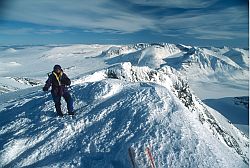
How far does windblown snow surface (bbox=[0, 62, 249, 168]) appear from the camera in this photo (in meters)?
12.3

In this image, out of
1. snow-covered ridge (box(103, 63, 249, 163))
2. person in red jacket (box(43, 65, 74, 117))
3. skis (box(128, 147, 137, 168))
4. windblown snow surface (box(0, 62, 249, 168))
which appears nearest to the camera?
skis (box(128, 147, 137, 168))

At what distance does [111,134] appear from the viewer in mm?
13773

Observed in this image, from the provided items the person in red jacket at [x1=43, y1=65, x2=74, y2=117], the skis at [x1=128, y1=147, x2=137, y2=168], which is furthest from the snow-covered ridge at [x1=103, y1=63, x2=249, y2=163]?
the skis at [x1=128, y1=147, x2=137, y2=168]

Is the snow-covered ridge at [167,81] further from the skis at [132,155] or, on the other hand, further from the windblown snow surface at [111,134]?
the skis at [132,155]

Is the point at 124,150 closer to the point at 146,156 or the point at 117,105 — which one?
the point at 146,156

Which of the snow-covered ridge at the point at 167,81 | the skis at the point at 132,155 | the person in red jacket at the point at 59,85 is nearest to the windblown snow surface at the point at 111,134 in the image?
the skis at the point at 132,155

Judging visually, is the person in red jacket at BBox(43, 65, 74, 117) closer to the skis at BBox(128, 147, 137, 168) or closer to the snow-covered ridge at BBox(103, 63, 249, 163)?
the skis at BBox(128, 147, 137, 168)

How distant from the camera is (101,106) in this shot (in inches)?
631

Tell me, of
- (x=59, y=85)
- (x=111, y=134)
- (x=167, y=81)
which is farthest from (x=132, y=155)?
(x=167, y=81)

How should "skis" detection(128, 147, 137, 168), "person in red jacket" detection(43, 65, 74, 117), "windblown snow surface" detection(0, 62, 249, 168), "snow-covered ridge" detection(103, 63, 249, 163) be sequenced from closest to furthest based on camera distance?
"skis" detection(128, 147, 137, 168), "windblown snow surface" detection(0, 62, 249, 168), "person in red jacket" detection(43, 65, 74, 117), "snow-covered ridge" detection(103, 63, 249, 163)

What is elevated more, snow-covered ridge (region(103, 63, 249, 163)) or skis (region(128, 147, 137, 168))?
skis (region(128, 147, 137, 168))

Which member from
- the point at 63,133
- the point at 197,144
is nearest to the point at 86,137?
the point at 63,133

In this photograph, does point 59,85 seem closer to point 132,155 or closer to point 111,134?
point 111,134

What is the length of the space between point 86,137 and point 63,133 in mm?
1023
